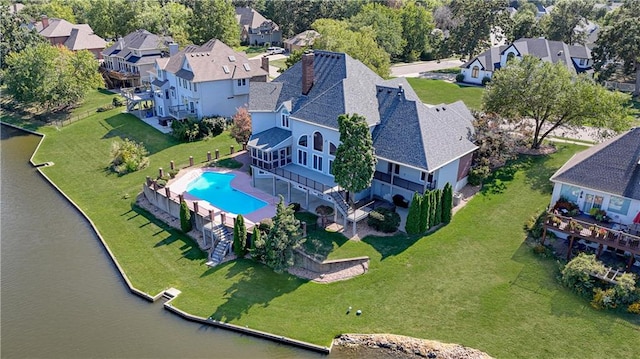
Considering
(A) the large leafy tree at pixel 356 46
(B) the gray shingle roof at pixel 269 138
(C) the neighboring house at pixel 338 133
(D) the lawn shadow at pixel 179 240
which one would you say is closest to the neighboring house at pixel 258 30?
(A) the large leafy tree at pixel 356 46

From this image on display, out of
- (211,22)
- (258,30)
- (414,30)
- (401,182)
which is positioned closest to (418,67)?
(414,30)

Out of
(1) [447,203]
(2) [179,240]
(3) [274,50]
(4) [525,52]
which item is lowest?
(2) [179,240]

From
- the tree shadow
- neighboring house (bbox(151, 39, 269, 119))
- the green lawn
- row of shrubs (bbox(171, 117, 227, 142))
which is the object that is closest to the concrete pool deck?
the green lawn

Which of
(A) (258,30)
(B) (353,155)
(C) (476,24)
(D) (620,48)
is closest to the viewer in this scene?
(B) (353,155)

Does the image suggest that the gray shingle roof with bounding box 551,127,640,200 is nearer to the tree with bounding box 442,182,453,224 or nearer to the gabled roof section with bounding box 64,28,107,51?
the tree with bounding box 442,182,453,224

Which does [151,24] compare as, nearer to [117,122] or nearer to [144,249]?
[117,122]

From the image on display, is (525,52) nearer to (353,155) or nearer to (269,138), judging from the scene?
(269,138)

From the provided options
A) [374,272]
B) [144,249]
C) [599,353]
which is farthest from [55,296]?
[599,353]
